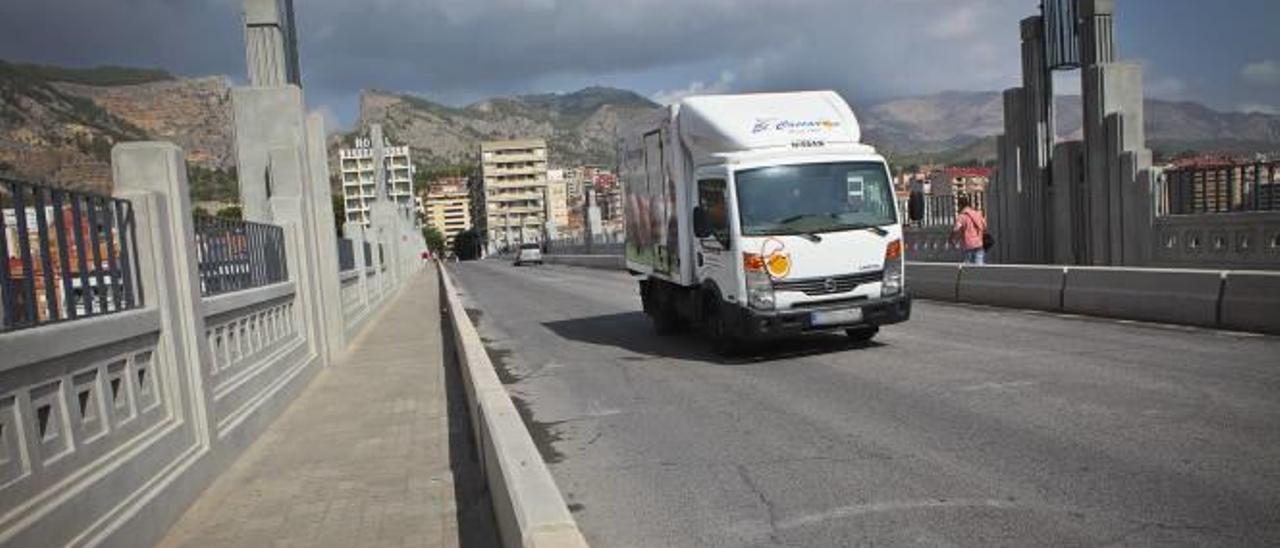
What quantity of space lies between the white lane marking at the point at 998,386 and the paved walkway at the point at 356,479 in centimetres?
405

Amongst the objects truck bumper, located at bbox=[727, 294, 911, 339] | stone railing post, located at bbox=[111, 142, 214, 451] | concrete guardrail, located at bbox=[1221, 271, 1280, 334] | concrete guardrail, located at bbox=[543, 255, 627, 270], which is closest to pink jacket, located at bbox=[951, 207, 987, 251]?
concrete guardrail, located at bbox=[1221, 271, 1280, 334]

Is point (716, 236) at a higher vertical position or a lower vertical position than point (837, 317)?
higher

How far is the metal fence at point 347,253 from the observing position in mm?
17625

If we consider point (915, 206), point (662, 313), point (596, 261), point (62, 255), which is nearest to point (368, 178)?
point (596, 261)

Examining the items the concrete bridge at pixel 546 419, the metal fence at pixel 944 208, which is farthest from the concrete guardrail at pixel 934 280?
the concrete bridge at pixel 546 419

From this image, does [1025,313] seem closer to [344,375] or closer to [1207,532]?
[344,375]

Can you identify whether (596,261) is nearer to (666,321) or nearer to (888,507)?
(666,321)

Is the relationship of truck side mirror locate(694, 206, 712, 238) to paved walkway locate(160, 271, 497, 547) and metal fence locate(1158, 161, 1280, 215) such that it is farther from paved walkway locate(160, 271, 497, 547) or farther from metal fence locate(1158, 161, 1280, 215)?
metal fence locate(1158, 161, 1280, 215)

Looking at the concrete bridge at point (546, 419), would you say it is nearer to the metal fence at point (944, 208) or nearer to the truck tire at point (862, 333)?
the truck tire at point (862, 333)

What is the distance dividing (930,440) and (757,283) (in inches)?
163

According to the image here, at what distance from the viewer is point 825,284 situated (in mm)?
10703

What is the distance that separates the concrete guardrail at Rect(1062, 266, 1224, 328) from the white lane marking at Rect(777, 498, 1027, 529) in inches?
294

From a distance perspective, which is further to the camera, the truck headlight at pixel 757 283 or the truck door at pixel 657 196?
the truck door at pixel 657 196

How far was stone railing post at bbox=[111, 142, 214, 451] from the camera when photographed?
6082mm
